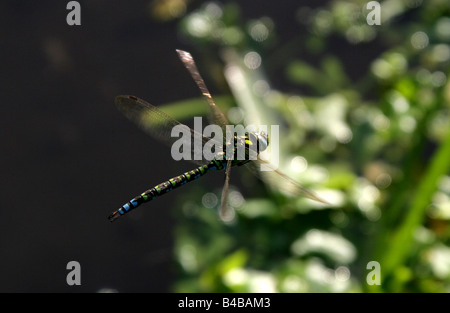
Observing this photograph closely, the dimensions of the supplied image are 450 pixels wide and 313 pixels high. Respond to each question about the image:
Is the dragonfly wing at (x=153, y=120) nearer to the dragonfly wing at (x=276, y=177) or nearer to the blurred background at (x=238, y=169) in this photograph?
the dragonfly wing at (x=276, y=177)

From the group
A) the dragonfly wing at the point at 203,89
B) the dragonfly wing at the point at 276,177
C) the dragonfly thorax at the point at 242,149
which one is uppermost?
the dragonfly wing at the point at 203,89

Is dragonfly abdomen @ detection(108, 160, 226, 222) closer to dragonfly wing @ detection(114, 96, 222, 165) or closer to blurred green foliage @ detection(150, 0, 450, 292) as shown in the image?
dragonfly wing @ detection(114, 96, 222, 165)

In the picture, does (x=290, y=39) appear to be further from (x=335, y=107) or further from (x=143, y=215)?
(x=143, y=215)

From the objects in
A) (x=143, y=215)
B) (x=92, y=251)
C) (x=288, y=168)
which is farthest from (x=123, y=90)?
(x=288, y=168)

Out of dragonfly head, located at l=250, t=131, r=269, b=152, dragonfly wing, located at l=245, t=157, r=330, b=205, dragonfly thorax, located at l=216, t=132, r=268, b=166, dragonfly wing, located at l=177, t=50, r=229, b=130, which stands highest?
dragonfly wing, located at l=177, t=50, r=229, b=130

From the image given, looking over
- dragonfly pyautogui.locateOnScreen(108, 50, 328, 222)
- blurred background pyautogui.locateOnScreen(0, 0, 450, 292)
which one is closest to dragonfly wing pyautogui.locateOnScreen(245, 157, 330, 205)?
dragonfly pyautogui.locateOnScreen(108, 50, 328, 222)

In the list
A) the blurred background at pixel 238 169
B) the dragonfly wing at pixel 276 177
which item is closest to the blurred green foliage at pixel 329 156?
the blurred background at pixel 238 169

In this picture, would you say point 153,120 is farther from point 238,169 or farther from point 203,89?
point 238,169
